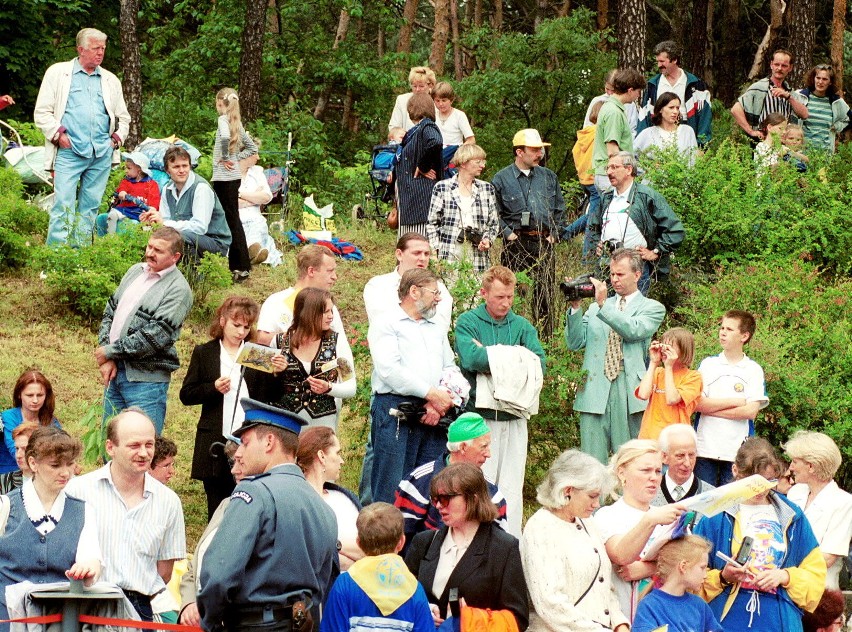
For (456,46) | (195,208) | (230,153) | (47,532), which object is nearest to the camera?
(47,532)

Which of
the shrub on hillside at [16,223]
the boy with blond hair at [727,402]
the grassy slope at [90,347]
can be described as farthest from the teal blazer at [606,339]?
the shrub on hillside at [16,223]

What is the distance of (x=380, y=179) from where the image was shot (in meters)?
15.3

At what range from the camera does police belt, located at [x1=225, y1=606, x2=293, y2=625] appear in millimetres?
5469

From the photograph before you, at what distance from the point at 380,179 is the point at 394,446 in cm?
723

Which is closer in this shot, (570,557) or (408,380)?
(570,557)

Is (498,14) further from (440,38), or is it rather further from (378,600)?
(378,600)

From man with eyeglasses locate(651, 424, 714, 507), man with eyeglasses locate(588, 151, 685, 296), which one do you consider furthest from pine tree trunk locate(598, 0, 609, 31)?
man with eyeglasses locate(651, 424, 714, 507)

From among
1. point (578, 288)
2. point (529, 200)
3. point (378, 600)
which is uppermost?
point (529, 200)

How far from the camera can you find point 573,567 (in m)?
6.37

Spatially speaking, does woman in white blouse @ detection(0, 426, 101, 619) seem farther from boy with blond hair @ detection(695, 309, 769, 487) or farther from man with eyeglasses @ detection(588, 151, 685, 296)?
man with eyeglasses @ detection(588, 151, 685, 296)

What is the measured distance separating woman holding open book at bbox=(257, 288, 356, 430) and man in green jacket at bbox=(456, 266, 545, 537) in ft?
3.18

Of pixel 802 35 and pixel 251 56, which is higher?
pixel 802 35

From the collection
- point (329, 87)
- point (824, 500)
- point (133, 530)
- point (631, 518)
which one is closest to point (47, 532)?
point (133, 530)

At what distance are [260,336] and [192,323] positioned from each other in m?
4.66
